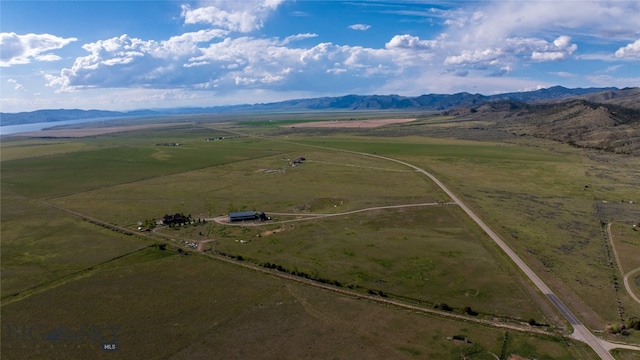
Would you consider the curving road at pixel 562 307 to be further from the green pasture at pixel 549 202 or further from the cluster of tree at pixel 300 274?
the cluster of tree at pixel 300 274

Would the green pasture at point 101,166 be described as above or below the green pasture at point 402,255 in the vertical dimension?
above

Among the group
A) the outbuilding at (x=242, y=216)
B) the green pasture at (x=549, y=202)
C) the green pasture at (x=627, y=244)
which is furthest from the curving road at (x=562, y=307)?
the outbuilding at (x=242, y=216)

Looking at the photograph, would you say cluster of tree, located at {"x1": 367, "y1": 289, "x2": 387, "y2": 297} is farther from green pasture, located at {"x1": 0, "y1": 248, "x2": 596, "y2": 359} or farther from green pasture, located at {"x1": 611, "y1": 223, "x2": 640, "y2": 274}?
green pasture, located at {"x1": 611, "y1": 223, "x2": 640, "y2": 274}

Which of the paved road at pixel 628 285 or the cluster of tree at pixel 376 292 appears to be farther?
the cluster of tree at pixel 376 292

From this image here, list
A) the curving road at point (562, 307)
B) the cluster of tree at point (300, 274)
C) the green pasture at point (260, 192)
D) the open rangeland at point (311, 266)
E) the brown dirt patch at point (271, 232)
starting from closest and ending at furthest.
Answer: the curving road at point (562, 307) → the open rangeland at point (311, 266) → the cluster of tree at point (300, 274) → the brown dirt patch at point (271, 232) → the green pasture at point (260, 192)

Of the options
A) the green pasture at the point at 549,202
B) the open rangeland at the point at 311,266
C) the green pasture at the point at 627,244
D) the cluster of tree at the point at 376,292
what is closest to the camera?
the open rangeland at the point at 311,266

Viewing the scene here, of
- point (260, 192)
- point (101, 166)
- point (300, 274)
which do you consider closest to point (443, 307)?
point (300, 274)

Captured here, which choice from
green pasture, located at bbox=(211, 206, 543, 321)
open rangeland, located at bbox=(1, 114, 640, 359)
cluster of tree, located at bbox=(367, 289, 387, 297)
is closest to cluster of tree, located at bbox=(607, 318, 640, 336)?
open rangeland, located at bbox=(1, 114, 640, 359)
